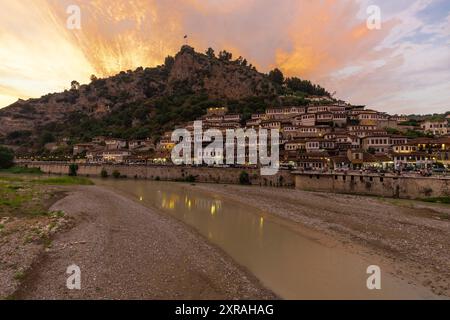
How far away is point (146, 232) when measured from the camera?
23422 millimetres

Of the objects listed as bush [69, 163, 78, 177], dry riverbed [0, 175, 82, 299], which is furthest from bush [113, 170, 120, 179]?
→ dry riverbed [0, 175, 82, 299]

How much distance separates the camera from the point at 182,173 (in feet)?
243

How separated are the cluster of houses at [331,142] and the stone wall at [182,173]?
6.23m

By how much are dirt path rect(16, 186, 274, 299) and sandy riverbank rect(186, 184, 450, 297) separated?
9.72 metres

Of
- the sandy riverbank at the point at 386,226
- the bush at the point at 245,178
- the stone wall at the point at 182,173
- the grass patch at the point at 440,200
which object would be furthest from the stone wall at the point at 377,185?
the bush at the point at 245,178

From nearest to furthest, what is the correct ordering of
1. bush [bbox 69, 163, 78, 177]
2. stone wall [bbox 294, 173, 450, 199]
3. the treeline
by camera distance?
stone wall [bbox 294, 173, 450, 199] → bush [bbox 69, 163, 78, 177] → the treeline

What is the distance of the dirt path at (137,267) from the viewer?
1300 cm

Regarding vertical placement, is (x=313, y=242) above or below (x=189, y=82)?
below

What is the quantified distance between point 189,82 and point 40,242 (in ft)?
578

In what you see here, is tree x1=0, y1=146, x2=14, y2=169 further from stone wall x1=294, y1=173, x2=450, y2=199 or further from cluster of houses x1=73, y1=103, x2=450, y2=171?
stone wall x1=294, y1=173, x2=450, y2=199

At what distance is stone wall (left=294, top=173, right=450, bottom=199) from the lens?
132 feet

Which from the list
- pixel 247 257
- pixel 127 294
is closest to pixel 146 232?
pixel 247 257

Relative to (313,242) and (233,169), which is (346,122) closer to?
(233,169)
